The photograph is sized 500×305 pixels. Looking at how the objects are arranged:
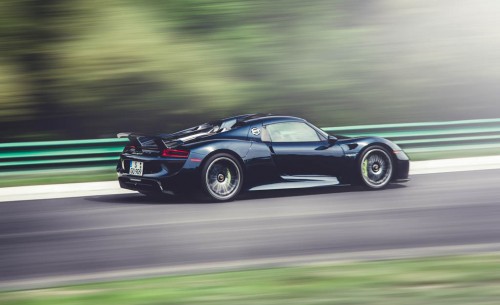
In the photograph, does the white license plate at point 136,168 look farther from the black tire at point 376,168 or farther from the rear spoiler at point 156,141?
the black tire at point 376,168

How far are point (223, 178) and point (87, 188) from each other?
309 cm

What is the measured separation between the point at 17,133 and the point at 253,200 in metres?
8.33

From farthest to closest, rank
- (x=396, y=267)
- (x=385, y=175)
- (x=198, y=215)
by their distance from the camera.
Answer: (x=385, y=175) → (x=198, y=215) → (x=396, y=267)

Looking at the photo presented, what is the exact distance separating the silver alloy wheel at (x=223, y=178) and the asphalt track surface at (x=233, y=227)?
0.20 meters

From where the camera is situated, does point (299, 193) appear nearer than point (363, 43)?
Yes

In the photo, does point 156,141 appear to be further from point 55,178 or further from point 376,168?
point 55,178

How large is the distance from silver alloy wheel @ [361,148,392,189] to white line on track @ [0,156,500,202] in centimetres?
247

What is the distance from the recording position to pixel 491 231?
8.05 m

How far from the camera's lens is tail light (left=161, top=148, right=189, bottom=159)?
10.1 m

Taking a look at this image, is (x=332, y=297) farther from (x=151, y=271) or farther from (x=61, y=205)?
(x=61, y=205)

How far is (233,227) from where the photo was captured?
8570mm

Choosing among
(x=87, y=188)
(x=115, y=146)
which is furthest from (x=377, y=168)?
(x=115, y=146)

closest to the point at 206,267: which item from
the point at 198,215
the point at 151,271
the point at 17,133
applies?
the point at 151,271

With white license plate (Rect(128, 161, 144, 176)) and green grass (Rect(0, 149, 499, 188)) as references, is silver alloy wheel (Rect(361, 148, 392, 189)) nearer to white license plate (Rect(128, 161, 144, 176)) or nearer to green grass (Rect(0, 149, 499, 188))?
white license plate (Rect(128, 161, 144, 176))
